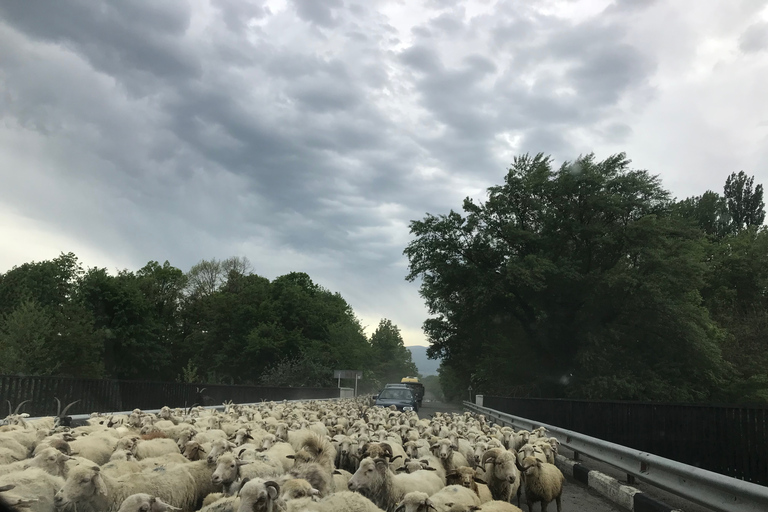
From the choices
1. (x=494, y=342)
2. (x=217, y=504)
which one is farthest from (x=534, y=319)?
(x=217, y=504)

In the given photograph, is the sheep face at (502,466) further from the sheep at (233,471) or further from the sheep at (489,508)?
the sheep at (233,471)

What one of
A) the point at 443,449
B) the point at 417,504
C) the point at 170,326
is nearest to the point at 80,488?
the point at 417,504

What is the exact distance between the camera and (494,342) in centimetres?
5094

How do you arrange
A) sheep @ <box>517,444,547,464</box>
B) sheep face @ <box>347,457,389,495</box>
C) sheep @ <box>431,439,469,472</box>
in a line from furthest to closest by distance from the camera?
1. sheep @ <box>517,444,547,464</box>
2. sheep @ <box>431,439,469,472</box>
3. sheep face @ <box>347,457,389,495</box>

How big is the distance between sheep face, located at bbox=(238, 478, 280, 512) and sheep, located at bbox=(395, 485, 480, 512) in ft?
4.36

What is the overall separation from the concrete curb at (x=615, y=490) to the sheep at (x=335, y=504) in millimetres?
3553

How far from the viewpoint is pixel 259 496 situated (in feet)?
17.7

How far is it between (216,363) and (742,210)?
213ft

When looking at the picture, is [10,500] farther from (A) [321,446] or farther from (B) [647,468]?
(B) [647,468]

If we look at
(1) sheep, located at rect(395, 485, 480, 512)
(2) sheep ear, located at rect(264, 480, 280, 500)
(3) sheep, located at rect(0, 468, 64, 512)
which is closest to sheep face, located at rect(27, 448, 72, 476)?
(3) sheep, located at rect(0, 468, 64, 512)

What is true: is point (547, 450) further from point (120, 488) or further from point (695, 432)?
point (120, 488)

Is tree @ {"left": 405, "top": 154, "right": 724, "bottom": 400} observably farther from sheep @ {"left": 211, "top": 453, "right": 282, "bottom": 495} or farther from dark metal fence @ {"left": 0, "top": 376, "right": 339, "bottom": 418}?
sheep @ {"left": 211, "top": 453, "right": 282, "bottom": 495}

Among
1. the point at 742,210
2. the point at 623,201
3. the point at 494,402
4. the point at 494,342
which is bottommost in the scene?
the point at 494,402

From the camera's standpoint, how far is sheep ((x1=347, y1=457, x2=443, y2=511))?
23.4 feet
